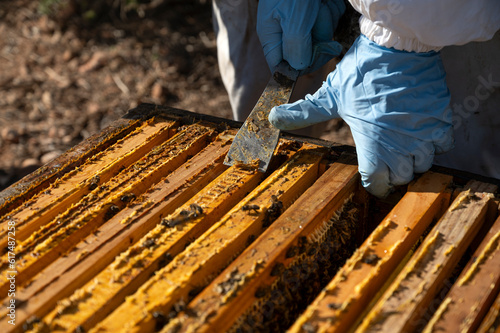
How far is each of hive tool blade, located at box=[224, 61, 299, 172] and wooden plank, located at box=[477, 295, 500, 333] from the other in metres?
0.83

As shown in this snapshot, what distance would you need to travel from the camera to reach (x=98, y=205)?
1731 mm

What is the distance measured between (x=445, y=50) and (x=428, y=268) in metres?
1.02

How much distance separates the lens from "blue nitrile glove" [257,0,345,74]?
2025mm

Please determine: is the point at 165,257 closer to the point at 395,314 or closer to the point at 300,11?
the point at 395,314

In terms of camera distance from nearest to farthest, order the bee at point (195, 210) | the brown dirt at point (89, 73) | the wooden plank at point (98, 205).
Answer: the wooden plank at point (98, 205) → the bee at point (195, 210) → the brown dirt at point (89, 73)

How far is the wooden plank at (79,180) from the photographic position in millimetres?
1680

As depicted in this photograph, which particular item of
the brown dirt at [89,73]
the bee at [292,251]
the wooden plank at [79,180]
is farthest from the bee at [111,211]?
the brown dirt at [89,73]

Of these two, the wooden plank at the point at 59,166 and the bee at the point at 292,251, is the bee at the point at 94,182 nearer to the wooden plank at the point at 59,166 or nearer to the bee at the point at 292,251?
the wooden plank at the point at 59,166

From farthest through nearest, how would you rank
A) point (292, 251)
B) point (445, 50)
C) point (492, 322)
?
point (445, 50), point (292, 251), point (492, 322)

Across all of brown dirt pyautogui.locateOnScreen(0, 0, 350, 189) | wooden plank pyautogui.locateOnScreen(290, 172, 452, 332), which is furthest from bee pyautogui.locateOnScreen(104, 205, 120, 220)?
brown dirt pyautogui.locateOnScreen(0, 0, 350, 189)

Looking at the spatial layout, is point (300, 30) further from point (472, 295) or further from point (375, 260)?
point (472, 295)

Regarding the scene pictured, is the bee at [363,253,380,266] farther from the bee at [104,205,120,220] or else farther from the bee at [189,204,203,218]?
the bee at [104,205,120,220]

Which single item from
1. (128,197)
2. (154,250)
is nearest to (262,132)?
(128,197)

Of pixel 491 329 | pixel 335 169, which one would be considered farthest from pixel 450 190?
pixel 491 329
